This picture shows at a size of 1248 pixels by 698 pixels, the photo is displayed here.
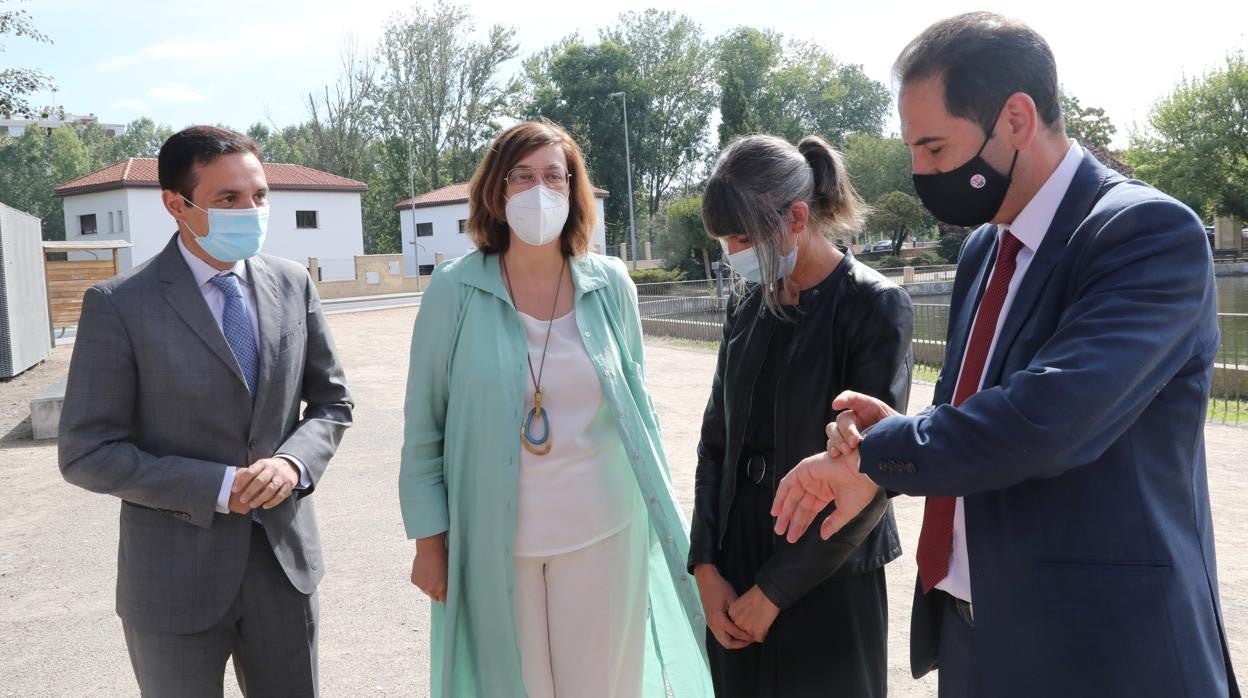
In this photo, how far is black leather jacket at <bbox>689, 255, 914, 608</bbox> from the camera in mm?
2408

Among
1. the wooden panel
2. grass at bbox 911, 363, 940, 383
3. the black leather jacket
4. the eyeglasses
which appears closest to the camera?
the black leather jacket

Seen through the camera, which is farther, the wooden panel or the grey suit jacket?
the wooden panel

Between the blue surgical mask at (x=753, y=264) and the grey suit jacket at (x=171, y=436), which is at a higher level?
the blue surgical mask at (x=753, y=264)

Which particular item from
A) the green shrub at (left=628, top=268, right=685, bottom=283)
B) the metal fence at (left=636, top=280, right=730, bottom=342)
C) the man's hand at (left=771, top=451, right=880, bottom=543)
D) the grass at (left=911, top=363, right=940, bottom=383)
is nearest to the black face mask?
the man's hand at (left=771, top=451, right=880, bottom=543)

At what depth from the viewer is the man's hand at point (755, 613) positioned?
8.08 ft

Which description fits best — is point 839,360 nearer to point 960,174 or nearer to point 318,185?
point 960,174

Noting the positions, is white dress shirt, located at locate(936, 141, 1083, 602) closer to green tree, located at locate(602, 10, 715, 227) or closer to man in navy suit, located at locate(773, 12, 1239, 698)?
man in navy suit, located at locate(773, 12, 1239, 698)

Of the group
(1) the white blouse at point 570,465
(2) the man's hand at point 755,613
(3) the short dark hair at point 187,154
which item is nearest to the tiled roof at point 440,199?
(3) the short dark hair at point 187,154

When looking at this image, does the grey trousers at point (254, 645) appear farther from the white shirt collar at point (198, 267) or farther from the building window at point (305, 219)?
the building window at point (305, 219)

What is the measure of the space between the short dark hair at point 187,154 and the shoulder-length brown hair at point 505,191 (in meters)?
0.80

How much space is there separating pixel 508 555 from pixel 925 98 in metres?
1.73

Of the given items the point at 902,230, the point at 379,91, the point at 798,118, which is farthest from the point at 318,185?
the point at 798,118

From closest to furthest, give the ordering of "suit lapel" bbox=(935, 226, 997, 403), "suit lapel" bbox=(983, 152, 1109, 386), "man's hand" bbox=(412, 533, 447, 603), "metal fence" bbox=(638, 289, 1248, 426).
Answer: "suit lapel" bbox=(983, 152, 1109, 386), "suit lapel" bbox=(935, 226, 997, 403), "man's hand" bbox=(412, 533, 447, 603), "metal fence" bbox=(638, 289, 1248, 426)

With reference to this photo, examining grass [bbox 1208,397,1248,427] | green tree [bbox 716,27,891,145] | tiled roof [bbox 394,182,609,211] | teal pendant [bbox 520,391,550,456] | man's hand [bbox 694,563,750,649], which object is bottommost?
grass [bbox 1208,397,1248,427]
